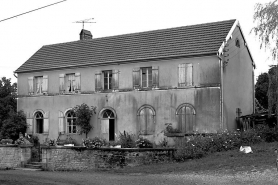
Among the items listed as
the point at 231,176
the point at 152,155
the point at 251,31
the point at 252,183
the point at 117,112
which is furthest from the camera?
the point at 117,112

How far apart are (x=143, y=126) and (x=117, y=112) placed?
2.07 metres

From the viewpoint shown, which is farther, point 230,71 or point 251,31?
point 230,71

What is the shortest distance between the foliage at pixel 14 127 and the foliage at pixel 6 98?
8.84 meters

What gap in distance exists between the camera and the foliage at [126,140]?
81.1 feet

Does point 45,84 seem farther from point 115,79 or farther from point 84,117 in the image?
point 115,79

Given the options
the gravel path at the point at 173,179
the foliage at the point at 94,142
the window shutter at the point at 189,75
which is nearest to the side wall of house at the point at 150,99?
the window shutter at the point at 189,75

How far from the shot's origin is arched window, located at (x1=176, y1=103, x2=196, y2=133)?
2406 centimetres

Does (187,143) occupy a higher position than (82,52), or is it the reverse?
(82,52)

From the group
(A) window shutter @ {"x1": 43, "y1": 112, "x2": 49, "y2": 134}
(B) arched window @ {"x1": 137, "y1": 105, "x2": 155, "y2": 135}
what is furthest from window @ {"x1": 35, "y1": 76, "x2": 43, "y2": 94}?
(B) arched window @ {"x1": 137, "y1": 105, "x2": 155, "y2": 135}

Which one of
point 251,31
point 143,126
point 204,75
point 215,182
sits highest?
point 251,31

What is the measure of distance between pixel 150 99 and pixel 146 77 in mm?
1466

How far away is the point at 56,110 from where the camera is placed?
1136 inches

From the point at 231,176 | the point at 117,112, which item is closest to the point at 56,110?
the point at 117,112

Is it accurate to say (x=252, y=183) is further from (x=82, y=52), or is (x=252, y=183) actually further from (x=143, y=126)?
(x=82, y=52)
